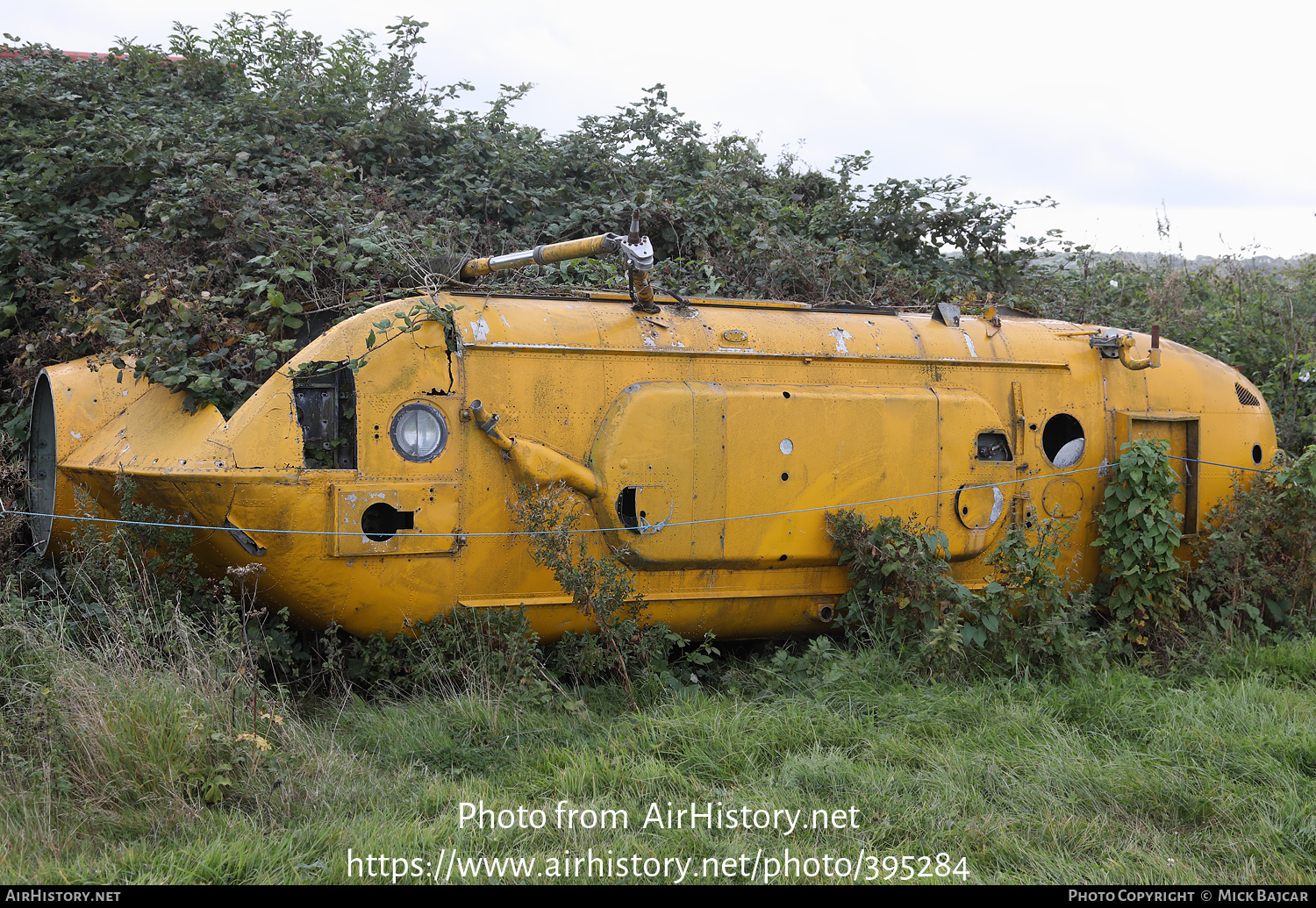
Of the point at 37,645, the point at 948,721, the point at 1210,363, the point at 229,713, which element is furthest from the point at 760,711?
the point at 1210,363

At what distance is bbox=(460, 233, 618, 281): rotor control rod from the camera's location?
16.8 ft

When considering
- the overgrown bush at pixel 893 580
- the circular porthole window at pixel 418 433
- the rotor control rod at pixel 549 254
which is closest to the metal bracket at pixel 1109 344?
the overgrown bush at pixel 893 580

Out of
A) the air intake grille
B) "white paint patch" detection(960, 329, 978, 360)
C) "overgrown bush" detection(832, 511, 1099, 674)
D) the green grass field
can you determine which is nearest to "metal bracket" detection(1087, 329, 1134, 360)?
"white paint patch" detection(960, 329, 978, 360)

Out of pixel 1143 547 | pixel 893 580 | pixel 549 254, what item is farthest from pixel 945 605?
pixel 549 254

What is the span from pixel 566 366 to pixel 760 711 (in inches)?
80.8

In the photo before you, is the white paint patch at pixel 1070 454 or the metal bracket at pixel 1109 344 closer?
the white paint patch at pixel 1070 454

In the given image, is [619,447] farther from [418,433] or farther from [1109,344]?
[1109,344]

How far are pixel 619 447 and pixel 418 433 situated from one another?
1.04 metres

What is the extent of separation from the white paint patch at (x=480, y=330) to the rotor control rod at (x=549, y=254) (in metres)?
0.42

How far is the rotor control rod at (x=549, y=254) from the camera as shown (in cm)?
513

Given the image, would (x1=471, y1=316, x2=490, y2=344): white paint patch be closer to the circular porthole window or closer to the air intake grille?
the circular porthole window

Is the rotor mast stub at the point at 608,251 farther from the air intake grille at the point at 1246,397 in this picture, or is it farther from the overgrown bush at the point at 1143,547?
the air intake grille at the point at 1246,397

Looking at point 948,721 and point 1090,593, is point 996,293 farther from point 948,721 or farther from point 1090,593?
point 948,721

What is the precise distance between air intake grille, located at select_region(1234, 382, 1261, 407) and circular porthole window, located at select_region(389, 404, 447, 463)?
5.51 meters
